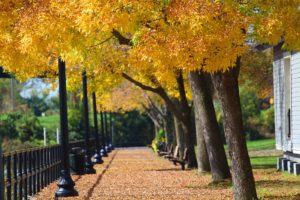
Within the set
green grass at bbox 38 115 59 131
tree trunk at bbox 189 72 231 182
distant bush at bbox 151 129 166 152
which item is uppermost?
tree trunk at bbox 189 72 231 182

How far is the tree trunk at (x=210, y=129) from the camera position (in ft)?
70.2

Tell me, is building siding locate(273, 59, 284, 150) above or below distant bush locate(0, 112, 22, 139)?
above

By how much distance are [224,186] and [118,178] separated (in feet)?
20.6

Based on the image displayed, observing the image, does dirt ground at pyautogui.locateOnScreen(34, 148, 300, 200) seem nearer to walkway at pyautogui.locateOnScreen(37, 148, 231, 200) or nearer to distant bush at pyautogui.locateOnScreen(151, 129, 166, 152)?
walkway at pyautogui.locateOnScreen(37, 148, 231, 200)

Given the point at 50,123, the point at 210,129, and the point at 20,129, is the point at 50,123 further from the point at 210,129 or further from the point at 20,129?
the point at 210,129

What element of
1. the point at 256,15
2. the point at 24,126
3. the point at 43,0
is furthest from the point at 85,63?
the point at 24,126

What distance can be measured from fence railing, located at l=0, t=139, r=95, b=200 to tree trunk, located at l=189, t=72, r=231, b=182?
4818mm

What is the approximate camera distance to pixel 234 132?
49.8 feet

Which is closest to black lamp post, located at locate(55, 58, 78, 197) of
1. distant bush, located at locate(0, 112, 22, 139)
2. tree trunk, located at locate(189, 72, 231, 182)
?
tree trunk, located at locate(189, 72, 231, 182)

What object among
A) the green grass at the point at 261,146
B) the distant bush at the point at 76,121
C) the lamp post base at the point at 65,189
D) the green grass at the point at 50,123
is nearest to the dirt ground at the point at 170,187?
the lamp post base at the point at 65,189

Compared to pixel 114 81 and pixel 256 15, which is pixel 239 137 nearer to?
pixel 256 15

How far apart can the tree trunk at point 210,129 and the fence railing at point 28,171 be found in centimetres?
482

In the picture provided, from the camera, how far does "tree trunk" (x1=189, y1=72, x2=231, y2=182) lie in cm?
2141

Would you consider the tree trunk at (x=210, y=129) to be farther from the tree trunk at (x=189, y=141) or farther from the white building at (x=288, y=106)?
the tree trunk at (x=189, y=141)
